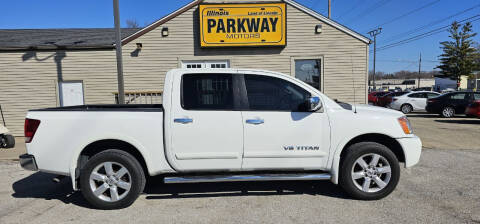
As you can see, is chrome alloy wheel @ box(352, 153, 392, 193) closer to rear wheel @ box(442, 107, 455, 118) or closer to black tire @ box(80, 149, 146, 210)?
black tire @ box(80, 149, 146, 210)

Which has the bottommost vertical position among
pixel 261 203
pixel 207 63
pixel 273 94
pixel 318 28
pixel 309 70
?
pixel 261 203

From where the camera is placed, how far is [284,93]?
358 cm

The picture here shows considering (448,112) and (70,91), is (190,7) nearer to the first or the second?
(70,91)

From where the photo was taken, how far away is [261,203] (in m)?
3.52

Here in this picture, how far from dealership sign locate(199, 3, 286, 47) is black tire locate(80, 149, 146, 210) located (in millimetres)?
6557

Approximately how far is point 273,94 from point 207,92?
0.89 metres

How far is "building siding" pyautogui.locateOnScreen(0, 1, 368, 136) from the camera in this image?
9359 mm

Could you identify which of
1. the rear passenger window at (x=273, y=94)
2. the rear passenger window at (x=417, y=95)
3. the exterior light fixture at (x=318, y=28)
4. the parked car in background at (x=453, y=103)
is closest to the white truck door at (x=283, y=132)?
the rear passenger window at (x=273, y=94)

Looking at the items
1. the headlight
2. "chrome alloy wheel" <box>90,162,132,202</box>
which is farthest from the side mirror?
"chrome alloy wheel" <box>90,162,132,202</box>

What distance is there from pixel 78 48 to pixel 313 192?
9.33 m

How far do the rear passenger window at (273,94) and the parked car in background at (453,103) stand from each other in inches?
535

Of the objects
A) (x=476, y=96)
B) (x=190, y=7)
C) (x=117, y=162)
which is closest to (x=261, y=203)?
(x=117, y=162)

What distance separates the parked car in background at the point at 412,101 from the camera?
50.6ft

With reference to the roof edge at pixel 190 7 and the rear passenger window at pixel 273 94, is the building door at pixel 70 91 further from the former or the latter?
the rear passenger window at pixel 273 94
